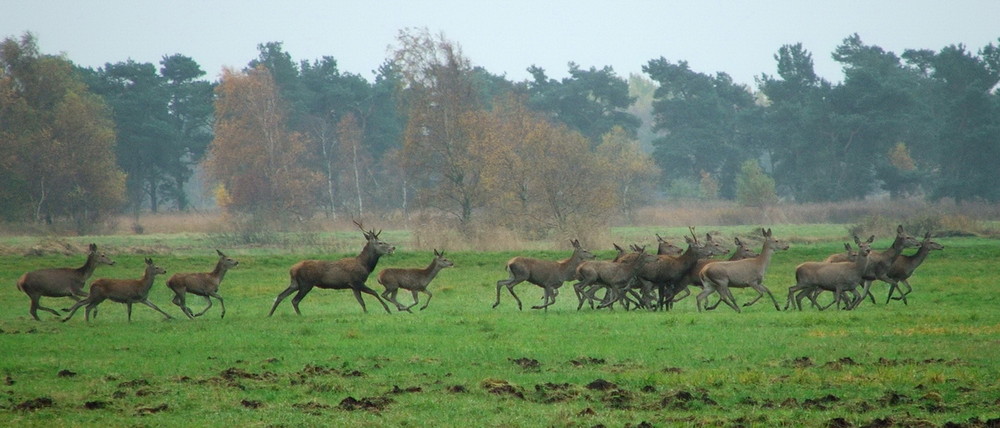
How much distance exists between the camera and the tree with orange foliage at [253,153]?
68.4 m

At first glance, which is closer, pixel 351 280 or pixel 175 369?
pixel 175 369

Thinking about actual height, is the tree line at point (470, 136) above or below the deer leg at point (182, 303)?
above

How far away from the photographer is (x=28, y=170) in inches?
2258

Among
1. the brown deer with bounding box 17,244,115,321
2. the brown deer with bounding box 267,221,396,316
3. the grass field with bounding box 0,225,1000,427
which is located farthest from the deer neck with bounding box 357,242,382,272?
the brown deer with bounding box 17,244,115,321

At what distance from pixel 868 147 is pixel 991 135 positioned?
895 centimetres

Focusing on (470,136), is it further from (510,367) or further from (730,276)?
(510,367)

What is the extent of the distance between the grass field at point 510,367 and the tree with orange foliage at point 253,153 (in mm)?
44350

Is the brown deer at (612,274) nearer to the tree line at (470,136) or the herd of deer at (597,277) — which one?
the herd of deer at (597,277)

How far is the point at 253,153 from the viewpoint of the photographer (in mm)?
68938

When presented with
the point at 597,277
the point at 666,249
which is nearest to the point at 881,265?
the point at 666,249

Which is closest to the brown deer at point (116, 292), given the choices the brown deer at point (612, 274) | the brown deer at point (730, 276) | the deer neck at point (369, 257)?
the deer neck at point (369, 257)

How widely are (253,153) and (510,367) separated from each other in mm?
57087

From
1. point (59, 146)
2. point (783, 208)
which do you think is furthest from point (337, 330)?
point (783, 208)

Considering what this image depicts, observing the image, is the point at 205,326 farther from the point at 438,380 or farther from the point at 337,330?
the point at 438,380
